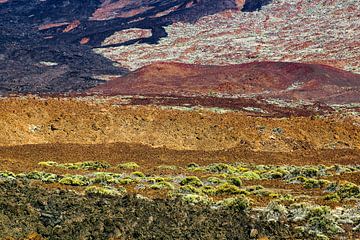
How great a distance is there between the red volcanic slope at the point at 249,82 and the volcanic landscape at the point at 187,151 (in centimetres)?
23

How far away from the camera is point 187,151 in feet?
90.1

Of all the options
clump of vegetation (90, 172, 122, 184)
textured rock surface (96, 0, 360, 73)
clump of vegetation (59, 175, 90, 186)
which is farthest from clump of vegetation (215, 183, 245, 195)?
textured rock surface (96, 0, 360, 73)

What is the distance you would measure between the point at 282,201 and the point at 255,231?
3.13 metres

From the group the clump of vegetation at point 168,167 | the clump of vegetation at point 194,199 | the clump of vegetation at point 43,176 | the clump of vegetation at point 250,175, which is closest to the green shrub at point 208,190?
the clump of vegetation at point 194,199

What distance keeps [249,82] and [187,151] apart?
130 ft

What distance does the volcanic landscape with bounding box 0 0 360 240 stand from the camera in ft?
40.4

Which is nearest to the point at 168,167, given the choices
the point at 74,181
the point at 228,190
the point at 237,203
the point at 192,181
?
the point at 192,181

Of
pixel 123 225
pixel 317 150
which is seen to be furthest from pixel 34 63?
pixel 123 225

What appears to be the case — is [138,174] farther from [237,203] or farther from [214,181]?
[237,203]

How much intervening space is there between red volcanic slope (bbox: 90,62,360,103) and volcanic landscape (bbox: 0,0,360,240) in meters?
0.23

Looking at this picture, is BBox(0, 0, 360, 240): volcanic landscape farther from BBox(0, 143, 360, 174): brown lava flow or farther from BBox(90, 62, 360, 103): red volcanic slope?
BBox(90, 62, 360, 103): red volcanic slope

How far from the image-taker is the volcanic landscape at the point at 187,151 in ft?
40.4

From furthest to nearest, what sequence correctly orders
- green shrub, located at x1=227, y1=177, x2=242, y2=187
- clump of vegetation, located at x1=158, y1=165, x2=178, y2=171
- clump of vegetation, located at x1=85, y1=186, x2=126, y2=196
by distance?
clump of vegetation, located at x1=158, y1=165, x2=178, y2=171, green shrub, located at x1=227, y1=177, x2=242, y2=187, clump of vegetation, located at x1=85, y1=186, x2=126, y2=196

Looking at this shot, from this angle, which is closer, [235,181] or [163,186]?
[163,186]
